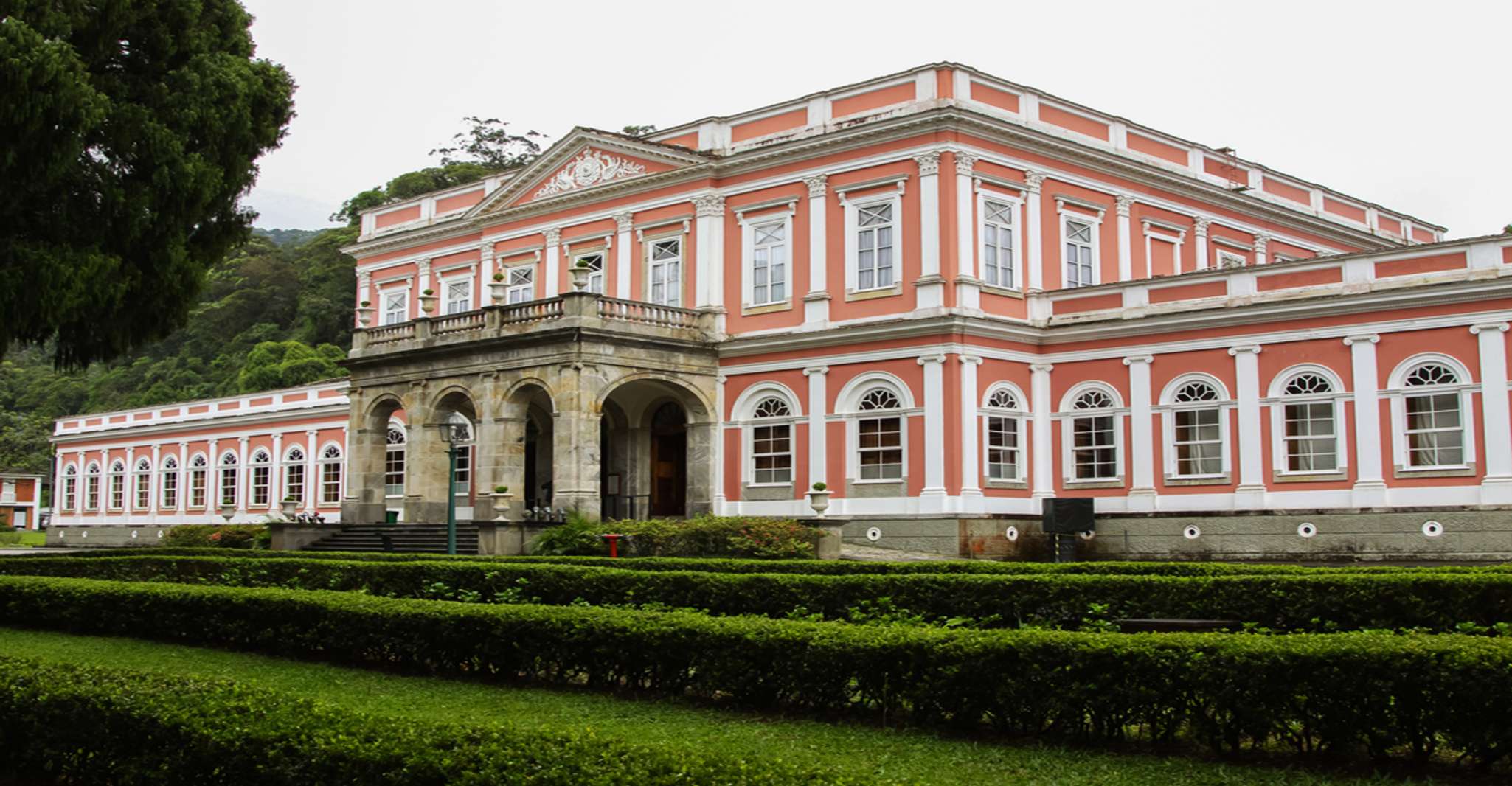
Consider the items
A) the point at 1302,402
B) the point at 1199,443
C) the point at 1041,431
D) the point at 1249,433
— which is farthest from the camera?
the point at 1041,431

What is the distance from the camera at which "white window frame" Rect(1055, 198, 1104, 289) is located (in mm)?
28250

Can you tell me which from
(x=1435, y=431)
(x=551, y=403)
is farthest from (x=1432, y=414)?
(x=551, y=403)

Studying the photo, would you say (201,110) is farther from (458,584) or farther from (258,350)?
(258,350)

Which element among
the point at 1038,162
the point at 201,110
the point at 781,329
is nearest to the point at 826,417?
the point at 781,329

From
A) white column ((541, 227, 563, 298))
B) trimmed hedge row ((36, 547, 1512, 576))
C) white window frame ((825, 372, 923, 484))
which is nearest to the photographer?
trimmed hedge row ((36, 547, 1512, 576))

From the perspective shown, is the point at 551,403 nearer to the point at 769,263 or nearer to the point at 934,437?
the point at 769,263

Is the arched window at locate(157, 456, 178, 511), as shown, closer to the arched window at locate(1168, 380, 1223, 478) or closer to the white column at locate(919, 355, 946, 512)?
the white column at locate(919, 355, 946, 512)

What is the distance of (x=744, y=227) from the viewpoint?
29.3 m

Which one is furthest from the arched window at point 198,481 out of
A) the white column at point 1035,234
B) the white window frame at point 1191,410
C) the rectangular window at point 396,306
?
the white window frame at point 1191,410

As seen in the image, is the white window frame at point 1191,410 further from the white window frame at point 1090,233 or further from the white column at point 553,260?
the white column at point 553,260

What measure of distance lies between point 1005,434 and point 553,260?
39.8 ft

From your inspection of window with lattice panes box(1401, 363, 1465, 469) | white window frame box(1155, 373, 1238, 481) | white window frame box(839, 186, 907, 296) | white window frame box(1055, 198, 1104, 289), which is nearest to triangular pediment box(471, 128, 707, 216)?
white window frame box(839, 186, 907, 296)

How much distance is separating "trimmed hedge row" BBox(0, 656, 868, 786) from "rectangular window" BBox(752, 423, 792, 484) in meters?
19.9

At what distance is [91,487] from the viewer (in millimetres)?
50688
